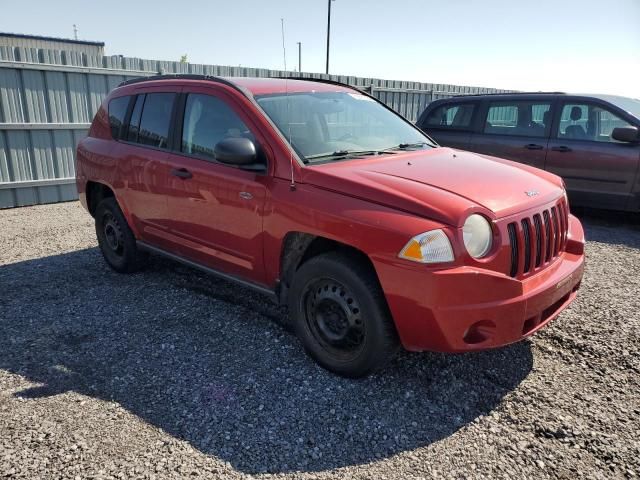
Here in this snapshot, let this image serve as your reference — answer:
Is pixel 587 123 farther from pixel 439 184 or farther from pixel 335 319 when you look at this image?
pixel 335 319

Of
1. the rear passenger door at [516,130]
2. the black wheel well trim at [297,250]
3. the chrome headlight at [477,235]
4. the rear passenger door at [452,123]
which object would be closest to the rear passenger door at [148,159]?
the black wheel well trim at [297,250]

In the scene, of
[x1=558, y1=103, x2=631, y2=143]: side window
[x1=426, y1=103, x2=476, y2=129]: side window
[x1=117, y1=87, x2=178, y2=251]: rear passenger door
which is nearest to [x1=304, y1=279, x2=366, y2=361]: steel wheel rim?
[x1=117, y1=87, x2=178, y2=251]: rear passenger door

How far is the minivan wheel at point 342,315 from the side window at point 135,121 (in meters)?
2.42

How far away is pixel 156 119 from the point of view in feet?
14.5

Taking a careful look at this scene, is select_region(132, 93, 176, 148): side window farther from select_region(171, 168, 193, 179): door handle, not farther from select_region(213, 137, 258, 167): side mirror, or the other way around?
select_region(213, 137, 258, 167): side mirror

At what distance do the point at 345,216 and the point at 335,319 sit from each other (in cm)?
69

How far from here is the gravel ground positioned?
249 cm

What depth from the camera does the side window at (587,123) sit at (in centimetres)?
700

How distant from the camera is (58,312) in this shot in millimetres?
4234

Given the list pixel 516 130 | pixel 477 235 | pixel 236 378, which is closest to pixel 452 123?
pixel 516 130

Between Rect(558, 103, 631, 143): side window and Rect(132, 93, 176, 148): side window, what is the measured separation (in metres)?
5.65

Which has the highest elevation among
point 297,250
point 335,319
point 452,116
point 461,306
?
point 452,116

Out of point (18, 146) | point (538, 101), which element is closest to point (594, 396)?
point (538, 101)

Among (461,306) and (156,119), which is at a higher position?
(156,119)
